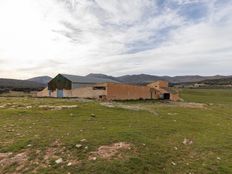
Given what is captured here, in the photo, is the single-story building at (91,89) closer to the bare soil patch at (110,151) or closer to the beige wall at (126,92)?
the beige wall at (126,92)

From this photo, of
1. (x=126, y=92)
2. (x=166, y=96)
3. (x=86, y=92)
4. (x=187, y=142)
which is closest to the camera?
(x=187, y=142)

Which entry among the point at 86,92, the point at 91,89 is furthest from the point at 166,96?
the point at 86,92

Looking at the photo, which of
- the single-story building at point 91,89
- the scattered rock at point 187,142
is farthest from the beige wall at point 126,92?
the scattered rock at point 187,142

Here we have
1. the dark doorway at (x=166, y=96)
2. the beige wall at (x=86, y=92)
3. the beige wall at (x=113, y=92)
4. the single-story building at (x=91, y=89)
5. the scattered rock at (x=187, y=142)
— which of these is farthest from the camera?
the dark doorway at (x=166, y=96)

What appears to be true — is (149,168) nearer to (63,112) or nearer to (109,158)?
(109,158)

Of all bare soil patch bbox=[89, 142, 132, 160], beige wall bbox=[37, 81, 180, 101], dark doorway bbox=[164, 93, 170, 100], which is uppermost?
beige wall bbox=[37, 81, 180, 101]

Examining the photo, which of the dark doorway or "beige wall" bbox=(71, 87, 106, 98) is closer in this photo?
"beige wall" bbox=(71, 87, 106, 98)

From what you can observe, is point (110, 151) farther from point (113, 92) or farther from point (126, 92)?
point (126, 92)

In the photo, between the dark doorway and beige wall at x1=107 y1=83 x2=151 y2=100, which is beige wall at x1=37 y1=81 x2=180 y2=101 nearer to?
beige wall at x1=107 y1=83 x2=151 y2=100

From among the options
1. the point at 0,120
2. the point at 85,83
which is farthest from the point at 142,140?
the point at 85,83

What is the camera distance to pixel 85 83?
67375mm

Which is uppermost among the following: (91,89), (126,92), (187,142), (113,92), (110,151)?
(91,89)

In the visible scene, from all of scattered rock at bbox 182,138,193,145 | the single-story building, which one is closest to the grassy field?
scattered rock at bbox 182,138,193,145

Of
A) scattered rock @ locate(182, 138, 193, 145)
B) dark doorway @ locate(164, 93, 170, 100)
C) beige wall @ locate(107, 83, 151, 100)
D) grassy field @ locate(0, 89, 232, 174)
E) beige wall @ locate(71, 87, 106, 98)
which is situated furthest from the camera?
dark doorway @ locate(164, 93, 170, 100)
